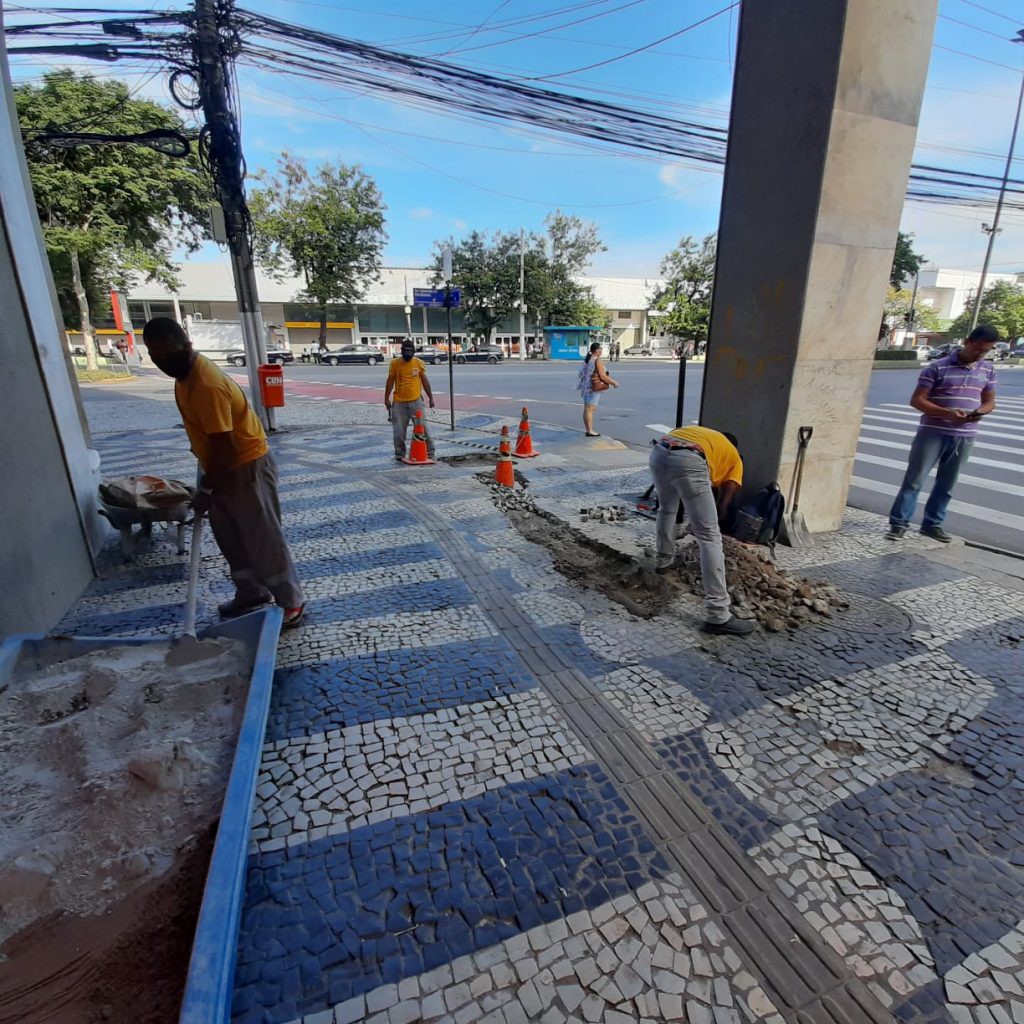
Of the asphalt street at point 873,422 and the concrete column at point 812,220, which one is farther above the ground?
the concrete column at point 812,220

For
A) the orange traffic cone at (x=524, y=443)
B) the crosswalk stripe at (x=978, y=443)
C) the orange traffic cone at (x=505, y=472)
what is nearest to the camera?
the orange traffic cone at (x=505, y=472)

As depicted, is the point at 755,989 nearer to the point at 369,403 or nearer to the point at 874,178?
the point at 874,178

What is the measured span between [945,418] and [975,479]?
12.4 feet

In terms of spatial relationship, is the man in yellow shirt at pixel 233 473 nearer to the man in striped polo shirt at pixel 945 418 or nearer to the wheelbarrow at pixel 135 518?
the wheelbarrow at pixel 135 518

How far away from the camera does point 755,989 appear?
1.59 metres

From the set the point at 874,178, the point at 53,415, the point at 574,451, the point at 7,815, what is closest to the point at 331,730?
the point at 7,815

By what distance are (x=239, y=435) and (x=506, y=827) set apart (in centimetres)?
251

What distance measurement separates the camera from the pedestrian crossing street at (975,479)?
19.2 feet

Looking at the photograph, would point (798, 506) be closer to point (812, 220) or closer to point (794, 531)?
point (794, 531)

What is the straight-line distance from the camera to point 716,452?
353cm

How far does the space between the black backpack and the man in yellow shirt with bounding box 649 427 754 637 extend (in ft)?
4.53

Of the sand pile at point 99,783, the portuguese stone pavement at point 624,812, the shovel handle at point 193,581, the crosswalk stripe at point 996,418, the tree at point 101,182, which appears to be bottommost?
the crosswalk stripe at point 996,418

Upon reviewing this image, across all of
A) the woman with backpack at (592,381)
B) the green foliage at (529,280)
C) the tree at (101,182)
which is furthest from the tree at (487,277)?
the woman with backpack at (592,381)

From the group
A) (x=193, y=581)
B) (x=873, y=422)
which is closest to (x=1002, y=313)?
(x=873, y=422)
